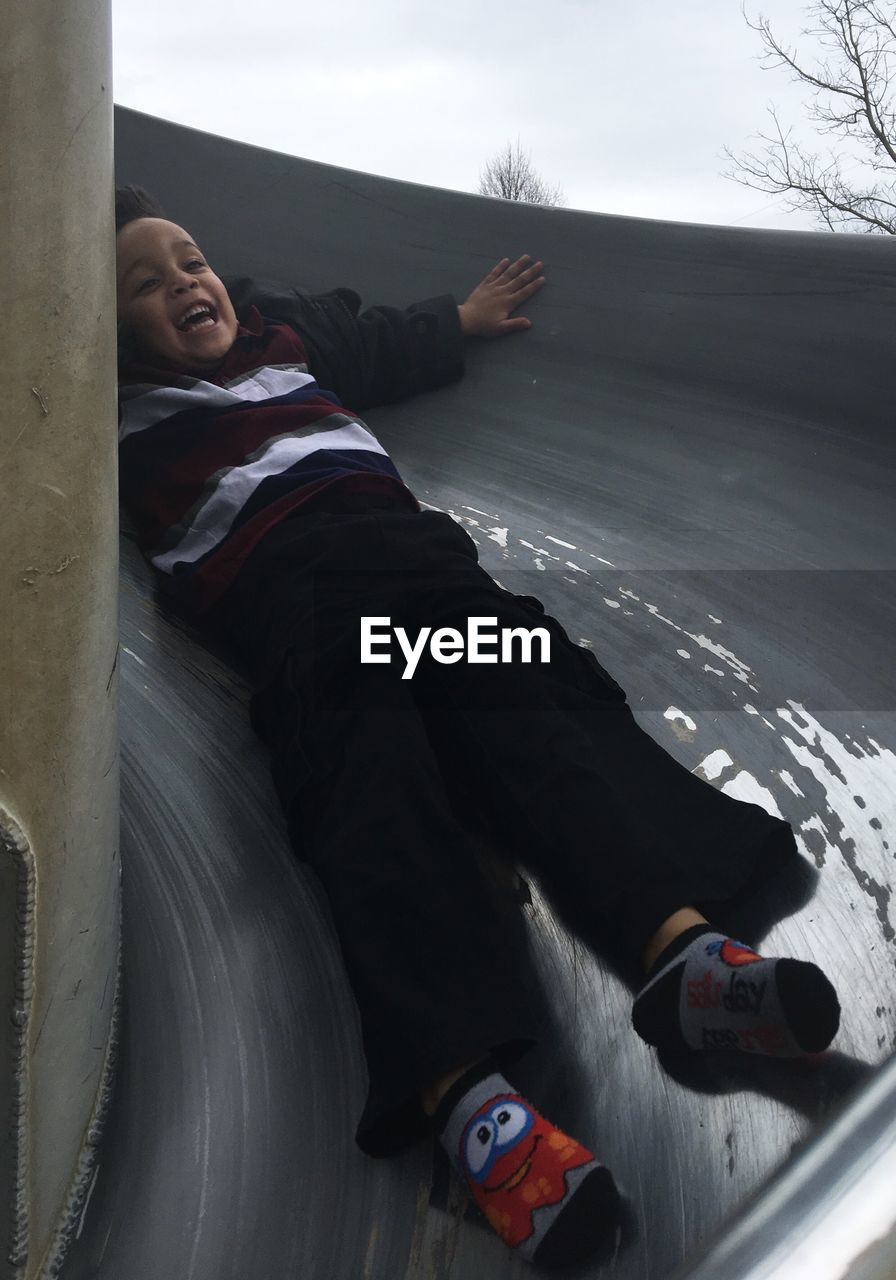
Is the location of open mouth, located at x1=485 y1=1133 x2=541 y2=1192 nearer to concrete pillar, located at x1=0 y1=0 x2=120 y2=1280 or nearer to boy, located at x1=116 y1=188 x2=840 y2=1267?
boy, located at x1=116 y1=188 x2=840 y2=1267

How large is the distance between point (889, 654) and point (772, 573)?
15 centimetres

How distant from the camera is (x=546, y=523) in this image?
1090 millimetres

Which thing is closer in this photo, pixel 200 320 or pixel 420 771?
pixel 420 771

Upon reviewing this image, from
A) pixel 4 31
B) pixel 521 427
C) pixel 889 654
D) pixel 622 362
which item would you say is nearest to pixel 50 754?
pixel 4 31

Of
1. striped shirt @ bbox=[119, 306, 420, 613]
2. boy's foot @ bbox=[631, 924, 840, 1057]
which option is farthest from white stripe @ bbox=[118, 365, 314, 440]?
boy's foot @ bbox=[631, 924, 840, 1057]

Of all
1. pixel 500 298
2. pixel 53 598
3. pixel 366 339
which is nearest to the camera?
pixel 53 598

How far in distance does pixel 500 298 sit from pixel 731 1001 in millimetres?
1045

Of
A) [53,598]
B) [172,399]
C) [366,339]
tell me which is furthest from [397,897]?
[366,339]

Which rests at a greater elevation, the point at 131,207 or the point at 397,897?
the point at 131,207

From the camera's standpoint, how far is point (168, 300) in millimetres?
943

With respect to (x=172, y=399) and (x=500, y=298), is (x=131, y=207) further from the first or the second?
(x=500, y=298)

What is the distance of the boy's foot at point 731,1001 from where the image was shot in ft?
1.52

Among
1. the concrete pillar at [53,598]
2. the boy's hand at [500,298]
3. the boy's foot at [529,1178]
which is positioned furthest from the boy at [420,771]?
the boy's hand at [500,298]

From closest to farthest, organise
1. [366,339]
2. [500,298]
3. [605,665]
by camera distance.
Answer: [605,665] → [366,339] → [500,298]
